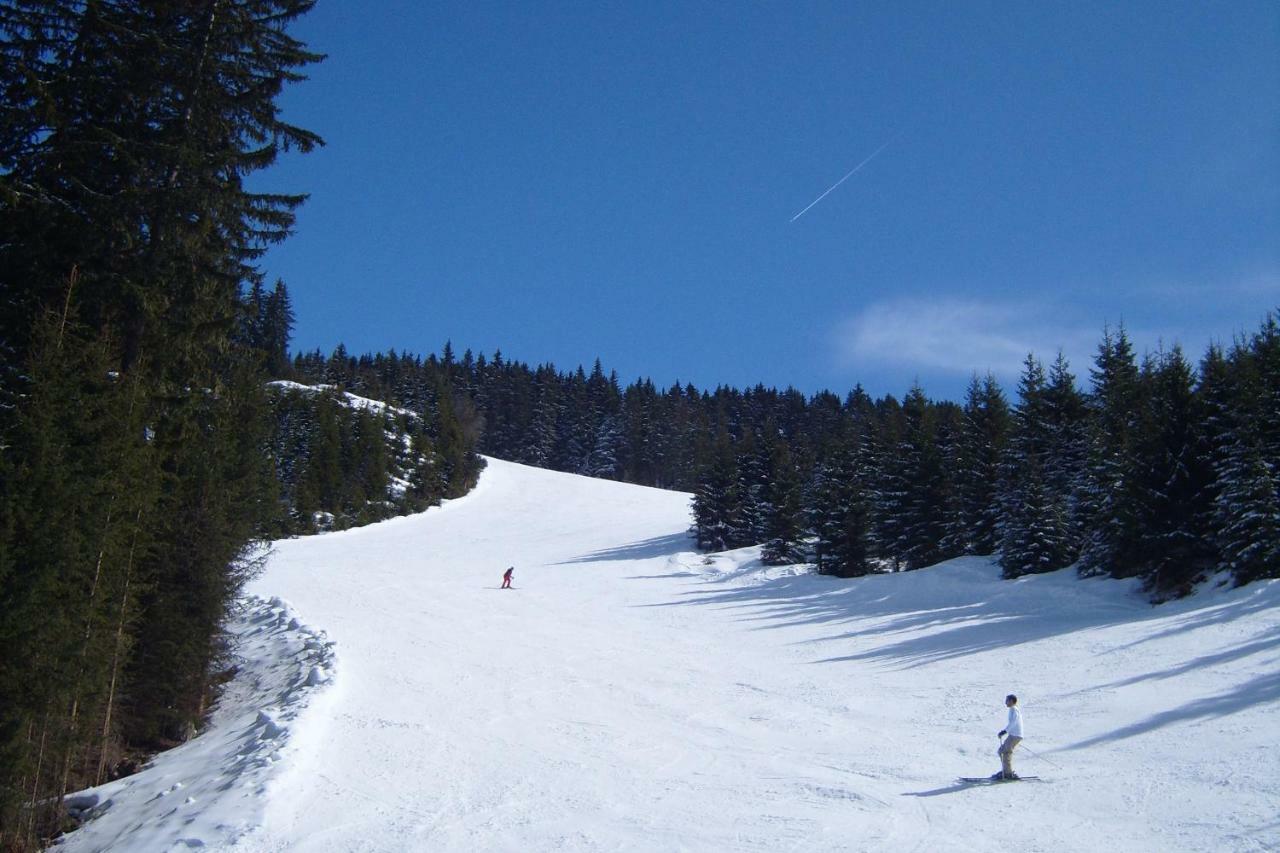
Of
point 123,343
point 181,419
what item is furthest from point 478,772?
point 123,343

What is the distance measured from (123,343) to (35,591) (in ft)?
17.8

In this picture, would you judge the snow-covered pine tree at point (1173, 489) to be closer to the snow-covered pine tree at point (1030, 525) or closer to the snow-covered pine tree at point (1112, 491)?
the snow-covered pine tree at point (1112, 491)

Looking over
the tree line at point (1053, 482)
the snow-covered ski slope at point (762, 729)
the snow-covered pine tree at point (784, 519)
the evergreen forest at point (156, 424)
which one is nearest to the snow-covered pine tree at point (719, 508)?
the tree line at point (1053, 482)

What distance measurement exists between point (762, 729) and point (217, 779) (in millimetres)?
8666

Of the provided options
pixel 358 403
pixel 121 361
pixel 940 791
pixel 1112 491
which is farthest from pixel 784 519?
pixel 358 403

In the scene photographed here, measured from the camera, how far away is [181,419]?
47.2 feet

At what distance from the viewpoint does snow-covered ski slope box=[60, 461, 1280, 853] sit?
929 centimetres

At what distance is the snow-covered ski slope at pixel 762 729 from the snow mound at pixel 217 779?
2.5 inches

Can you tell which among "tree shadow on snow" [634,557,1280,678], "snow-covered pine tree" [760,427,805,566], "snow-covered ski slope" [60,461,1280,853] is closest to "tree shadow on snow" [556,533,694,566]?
"snow-covered pine tree" [760,427,805,566]

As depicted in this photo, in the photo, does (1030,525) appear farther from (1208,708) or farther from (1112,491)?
(1208,708)

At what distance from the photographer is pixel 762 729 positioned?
14.5 m

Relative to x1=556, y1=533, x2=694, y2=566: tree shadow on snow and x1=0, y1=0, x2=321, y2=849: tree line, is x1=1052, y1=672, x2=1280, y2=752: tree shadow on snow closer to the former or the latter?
x1=0, y1=0, x2=321, y2=849: tree line

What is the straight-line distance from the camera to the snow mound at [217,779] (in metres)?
9.53

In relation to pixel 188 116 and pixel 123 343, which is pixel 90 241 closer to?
pixel 123 343
